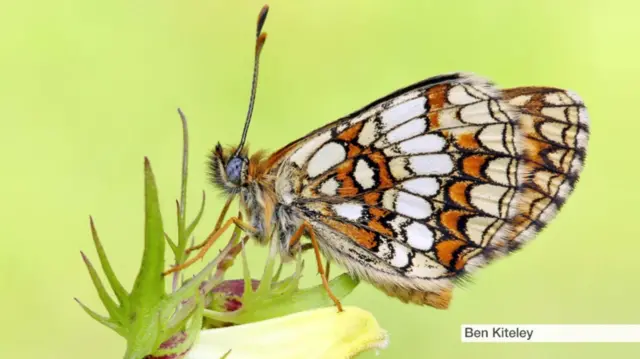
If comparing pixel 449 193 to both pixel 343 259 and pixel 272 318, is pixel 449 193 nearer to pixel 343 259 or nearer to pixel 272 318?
pixel 343 259

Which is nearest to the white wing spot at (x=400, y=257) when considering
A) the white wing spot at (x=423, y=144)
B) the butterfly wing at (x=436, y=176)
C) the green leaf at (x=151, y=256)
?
the butterfly wing at (x=436, y=176)

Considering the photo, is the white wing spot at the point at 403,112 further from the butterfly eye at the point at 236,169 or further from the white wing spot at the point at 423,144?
the butterfly eye at the point at 236,169

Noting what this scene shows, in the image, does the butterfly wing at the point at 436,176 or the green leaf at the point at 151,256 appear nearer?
the green leaf at the point at 151,256

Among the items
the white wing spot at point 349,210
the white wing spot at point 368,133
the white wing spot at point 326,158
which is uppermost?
the white wing spot at point 368,133

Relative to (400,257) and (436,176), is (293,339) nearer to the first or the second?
(400,257)

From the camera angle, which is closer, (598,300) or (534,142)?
(534,142)

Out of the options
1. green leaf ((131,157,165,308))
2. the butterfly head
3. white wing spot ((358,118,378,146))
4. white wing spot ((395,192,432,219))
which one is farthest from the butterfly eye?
green leaf ((131,157,165,308))

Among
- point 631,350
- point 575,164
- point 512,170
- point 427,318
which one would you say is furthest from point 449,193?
point 631,350
